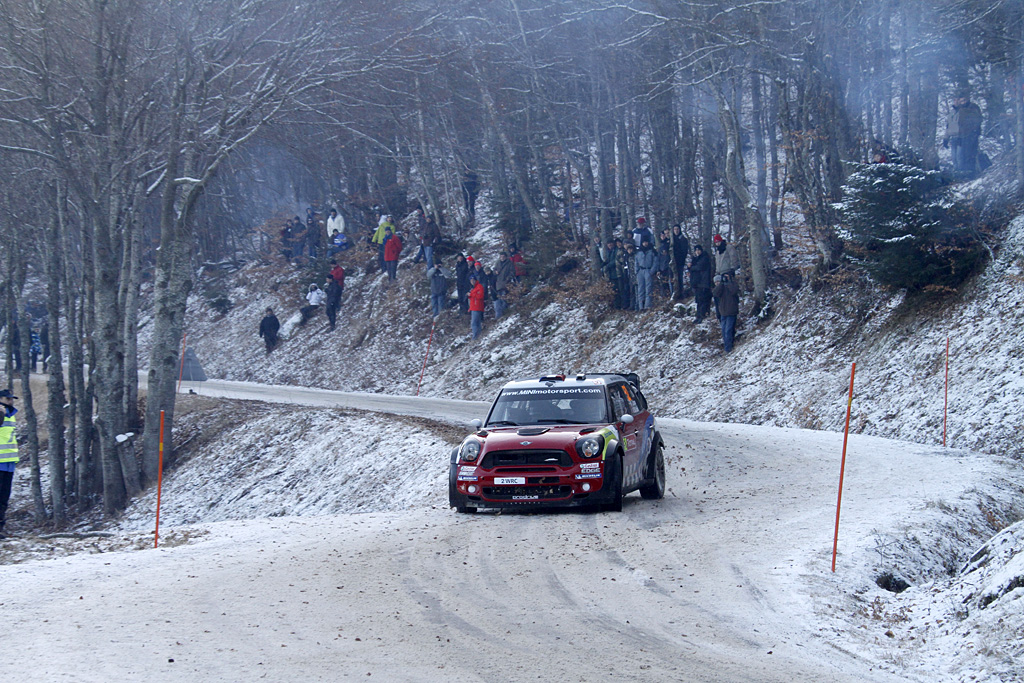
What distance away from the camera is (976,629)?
636 cm

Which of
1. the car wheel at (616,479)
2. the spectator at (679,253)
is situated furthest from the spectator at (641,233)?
the car wheel at (616,479)

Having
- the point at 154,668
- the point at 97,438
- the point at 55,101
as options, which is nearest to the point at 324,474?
the point at 97,438

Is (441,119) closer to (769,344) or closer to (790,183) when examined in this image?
(790,183)

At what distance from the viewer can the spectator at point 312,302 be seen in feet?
139

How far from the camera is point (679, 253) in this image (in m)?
28.5

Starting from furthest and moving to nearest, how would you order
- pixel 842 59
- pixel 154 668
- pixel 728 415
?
pixel 842 59 → pixel 728 415 → pixel 154 668

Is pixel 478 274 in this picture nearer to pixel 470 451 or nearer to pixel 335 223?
pixel 335 223

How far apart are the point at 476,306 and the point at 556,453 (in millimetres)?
22286

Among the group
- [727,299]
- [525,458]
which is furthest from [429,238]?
[525,458]

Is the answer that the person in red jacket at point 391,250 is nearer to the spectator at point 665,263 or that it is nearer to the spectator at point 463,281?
the spectator at point 463,281

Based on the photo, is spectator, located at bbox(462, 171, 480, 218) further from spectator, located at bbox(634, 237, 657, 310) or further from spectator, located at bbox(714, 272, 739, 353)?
spectator, located at bbox(714, 272, 739, 353)

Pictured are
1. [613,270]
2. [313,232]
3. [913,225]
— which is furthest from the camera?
[313,232]

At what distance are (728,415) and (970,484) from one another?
413 inches

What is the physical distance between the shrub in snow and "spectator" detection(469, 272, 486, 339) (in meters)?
14.1
